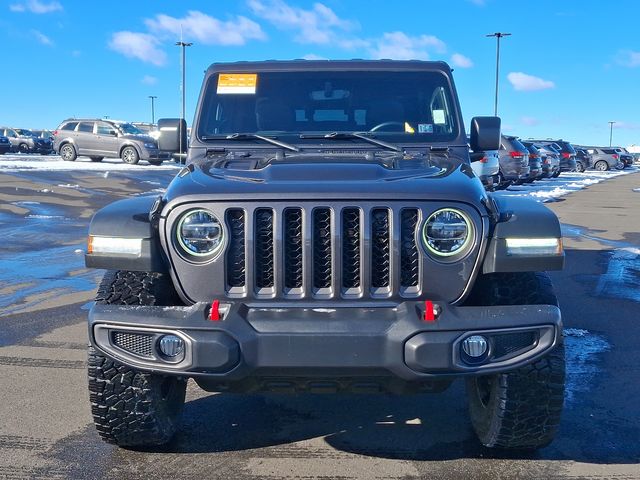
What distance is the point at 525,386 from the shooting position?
3236 millimetres

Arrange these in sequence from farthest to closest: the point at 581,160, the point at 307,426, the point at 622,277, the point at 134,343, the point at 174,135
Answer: the point at 581,160 → the point at 622,277 → the point at 174,135 → the point at 307,426 → the point at 134,343

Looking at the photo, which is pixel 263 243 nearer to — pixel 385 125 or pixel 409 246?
pixel 409 246

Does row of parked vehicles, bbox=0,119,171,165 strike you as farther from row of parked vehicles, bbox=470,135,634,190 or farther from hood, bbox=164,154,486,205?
hood, bbox=164,154,486,205

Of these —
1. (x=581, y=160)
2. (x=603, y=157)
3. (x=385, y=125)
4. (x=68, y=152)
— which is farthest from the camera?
(x=603, y=157)

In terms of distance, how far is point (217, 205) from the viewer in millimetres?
3072

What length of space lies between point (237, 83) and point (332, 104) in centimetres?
66

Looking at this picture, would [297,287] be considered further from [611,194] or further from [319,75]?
[611,194]

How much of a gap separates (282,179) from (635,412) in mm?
2559

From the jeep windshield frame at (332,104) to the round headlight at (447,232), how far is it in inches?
54.1

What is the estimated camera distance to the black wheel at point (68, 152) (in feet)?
92.5

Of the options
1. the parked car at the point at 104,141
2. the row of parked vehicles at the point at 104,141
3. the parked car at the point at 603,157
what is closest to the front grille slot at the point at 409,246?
the row of parked vehicles at the point at 104,141

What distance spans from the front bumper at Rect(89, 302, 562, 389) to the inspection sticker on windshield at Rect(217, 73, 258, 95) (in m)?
2.10

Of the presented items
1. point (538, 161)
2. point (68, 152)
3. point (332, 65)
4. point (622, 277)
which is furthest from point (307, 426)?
point (68, 152)

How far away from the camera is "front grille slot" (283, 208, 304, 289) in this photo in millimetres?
3059
